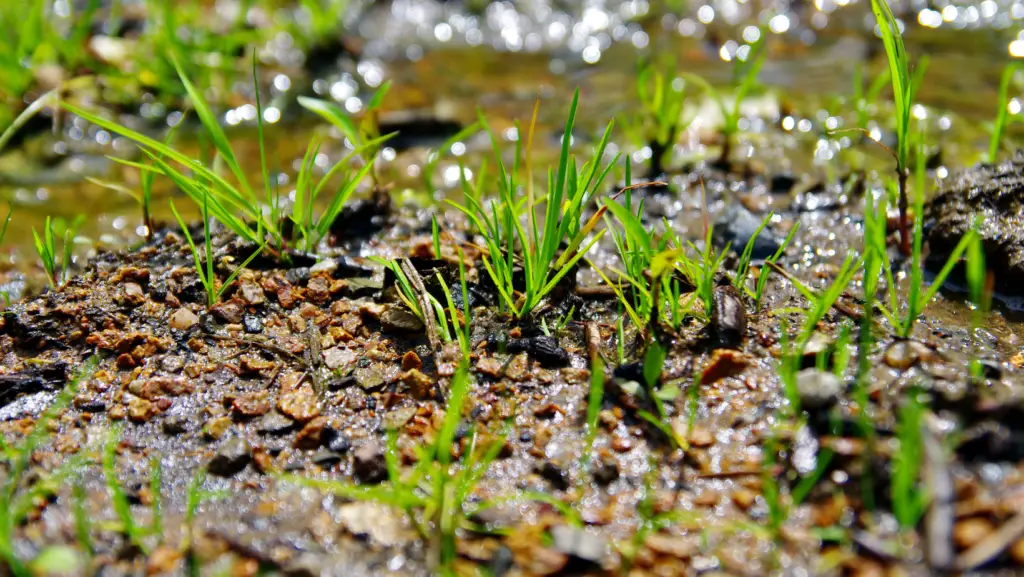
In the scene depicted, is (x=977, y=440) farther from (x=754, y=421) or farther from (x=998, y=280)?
(x=998, y=280)

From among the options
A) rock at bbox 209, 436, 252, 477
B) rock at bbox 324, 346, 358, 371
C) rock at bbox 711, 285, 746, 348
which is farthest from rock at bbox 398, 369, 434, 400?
rock at bbox 711, 285, 746, 348

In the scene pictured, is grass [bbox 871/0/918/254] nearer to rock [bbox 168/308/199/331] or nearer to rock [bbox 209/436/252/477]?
rock [bbox 209/436/252/477]

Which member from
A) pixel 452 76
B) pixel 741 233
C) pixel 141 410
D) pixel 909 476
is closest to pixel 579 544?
pixel 909 476

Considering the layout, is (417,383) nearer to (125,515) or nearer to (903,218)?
(125,515)

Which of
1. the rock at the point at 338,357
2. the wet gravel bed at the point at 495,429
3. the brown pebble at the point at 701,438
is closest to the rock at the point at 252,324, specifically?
the wet gravel bed at the point at 495,429

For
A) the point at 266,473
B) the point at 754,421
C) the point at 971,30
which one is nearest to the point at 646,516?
the point at 754,421

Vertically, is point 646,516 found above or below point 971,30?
below

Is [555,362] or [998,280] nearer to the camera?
[555,362]
